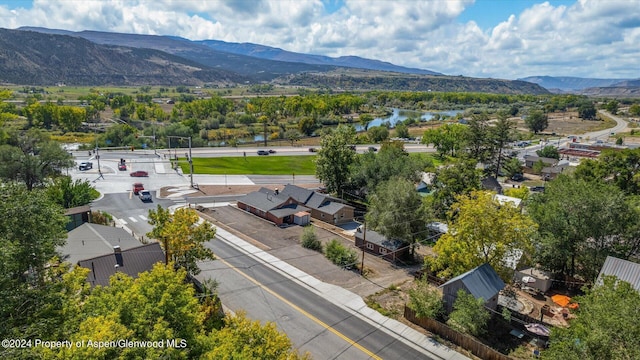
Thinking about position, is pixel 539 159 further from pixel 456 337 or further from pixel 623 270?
pixel 456 337

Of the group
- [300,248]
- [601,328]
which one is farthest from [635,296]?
[300,248]

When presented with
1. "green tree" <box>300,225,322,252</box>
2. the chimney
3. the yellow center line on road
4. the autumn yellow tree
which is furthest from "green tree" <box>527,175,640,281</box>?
the chimney

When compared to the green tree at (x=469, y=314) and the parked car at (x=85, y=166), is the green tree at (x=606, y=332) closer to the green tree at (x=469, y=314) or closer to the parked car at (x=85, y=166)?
the green tree at (x=469, y=314)

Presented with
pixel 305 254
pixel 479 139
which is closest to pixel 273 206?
pixel 305 254

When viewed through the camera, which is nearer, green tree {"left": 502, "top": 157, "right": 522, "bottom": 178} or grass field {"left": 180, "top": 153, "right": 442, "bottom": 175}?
grass field {"left": 180, "top": 153, "right": 442, "bottom": 175}

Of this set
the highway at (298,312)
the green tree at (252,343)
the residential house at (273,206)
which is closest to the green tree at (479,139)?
the residential house at (273,206)

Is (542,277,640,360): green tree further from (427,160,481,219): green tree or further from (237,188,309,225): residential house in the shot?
(237,188,309,225): residential house

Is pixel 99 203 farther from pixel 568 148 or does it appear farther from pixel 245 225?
pixel 568 148
